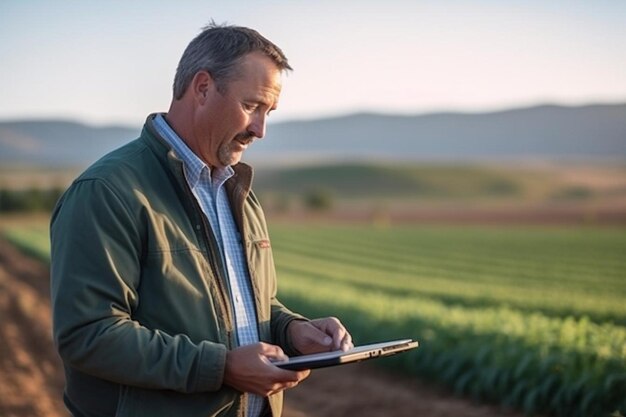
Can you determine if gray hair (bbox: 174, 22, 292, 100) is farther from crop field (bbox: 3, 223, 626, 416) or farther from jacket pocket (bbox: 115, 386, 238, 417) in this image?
crop field (bbox: 3, 223, 626, 416)

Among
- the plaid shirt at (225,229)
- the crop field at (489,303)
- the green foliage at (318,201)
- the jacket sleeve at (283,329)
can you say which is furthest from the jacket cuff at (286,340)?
the green foliage at (318,201)

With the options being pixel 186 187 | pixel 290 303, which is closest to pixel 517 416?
pixel 186 187

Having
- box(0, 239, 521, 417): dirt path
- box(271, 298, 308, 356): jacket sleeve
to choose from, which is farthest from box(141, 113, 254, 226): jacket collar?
box(0, 239, 521, 417): dirt path

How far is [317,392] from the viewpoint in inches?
345

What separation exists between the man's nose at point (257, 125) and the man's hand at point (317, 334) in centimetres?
62

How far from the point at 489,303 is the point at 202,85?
15.6 m

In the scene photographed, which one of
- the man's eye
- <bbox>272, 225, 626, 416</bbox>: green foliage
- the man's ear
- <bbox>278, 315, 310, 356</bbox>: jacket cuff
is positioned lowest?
<bbox>272, 225, 626, 416</bbox>: green foliage

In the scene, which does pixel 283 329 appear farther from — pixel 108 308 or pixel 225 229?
pixel 108 308

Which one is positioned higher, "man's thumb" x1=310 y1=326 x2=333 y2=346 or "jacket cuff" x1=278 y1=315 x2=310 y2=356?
"man's thumb" x1=310 y1=326 x2=333 y2=346

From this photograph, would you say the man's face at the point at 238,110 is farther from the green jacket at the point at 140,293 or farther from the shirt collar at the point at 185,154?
the green jacket at the point at 140,293

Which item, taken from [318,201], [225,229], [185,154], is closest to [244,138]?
[185,154]

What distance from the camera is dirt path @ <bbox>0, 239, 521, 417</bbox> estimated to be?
750cm

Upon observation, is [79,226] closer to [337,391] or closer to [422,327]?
[337,391]

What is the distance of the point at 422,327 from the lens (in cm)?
966
